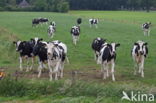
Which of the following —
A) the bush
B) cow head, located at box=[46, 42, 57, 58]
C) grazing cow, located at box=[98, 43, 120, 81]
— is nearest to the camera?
the bush

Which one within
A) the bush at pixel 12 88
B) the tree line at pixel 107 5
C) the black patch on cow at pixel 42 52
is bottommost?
the tree line at pixel 107 5

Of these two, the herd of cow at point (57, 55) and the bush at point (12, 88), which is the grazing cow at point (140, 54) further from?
the bush at point (12, 88)

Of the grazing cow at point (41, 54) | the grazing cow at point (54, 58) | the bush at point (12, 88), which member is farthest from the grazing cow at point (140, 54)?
the bush at point (12, 88)

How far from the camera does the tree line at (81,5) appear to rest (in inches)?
4670

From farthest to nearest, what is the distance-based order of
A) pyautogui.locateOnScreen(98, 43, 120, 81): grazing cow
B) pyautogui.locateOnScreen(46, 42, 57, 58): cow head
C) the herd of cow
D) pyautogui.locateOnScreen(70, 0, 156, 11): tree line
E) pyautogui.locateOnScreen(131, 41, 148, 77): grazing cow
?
pyautogui.locateOnScreen(70, 0, 156, 11): tree line, pyautogui.locateOnScreen(131, 41, 148, 77): grazing cow, pyautogui.locateOnScreen(98, 43, 120, 81): grazing cow, the herd of cow, pyautogui.locateOnScreen(46, 42, 57, 58): cow head

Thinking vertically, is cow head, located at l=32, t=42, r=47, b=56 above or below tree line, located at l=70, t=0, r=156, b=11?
above

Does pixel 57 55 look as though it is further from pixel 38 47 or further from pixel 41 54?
pixel 38 47

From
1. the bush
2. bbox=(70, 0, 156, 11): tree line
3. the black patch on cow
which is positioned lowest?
bbox=(70, 0, 156, 11): tree line

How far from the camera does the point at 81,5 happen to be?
139m

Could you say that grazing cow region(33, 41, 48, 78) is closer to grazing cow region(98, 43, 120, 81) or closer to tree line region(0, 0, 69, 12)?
grazing cow region(98, 43, 120, 81)

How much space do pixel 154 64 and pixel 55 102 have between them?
11.8 m

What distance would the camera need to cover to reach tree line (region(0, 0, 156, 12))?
118625 millimetres

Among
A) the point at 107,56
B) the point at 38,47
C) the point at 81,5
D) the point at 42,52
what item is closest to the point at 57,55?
the point at 42,52

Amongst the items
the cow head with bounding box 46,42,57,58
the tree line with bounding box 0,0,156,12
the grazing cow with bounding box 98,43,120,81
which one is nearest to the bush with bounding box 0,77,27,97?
the cow head with bounding box 46,42,57,58
